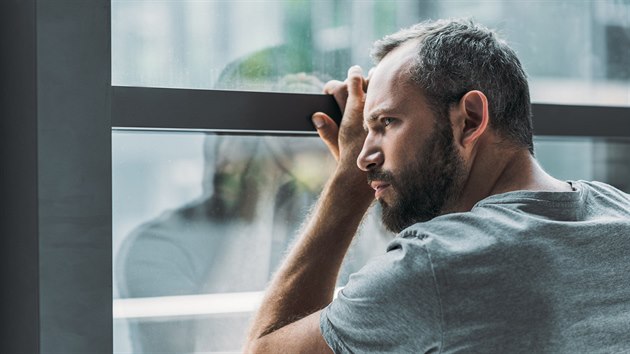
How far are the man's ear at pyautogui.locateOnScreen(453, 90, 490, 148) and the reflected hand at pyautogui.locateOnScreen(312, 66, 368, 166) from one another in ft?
0.64

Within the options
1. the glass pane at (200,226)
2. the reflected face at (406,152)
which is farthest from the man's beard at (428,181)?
the glass pane at (200,226)

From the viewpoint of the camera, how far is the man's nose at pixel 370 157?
1.31 metres

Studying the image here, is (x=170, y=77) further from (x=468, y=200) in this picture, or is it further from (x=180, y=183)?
(x=468, y=200)

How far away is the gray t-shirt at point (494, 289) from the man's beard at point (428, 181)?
0.33 feet

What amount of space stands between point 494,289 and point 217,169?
57 centimetres

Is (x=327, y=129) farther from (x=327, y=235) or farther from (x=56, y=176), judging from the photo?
(x=56, y=176)

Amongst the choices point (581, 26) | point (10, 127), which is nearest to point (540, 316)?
point (10, 127)

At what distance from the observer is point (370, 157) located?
1316 mm

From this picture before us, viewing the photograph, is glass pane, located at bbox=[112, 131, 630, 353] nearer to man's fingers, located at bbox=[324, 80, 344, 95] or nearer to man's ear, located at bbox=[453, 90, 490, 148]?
man's fingers, located at bbox=[324, 80, 344, 95]

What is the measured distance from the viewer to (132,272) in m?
1.37

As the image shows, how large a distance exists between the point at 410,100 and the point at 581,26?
724 millimetres

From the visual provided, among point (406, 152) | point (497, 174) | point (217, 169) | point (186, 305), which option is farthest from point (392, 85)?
point (186, 305)

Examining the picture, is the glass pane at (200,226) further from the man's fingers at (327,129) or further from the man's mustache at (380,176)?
the man's mustache at (380,176)

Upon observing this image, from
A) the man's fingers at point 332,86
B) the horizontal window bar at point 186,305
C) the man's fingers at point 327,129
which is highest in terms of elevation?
the man's fingers at point 332,86
